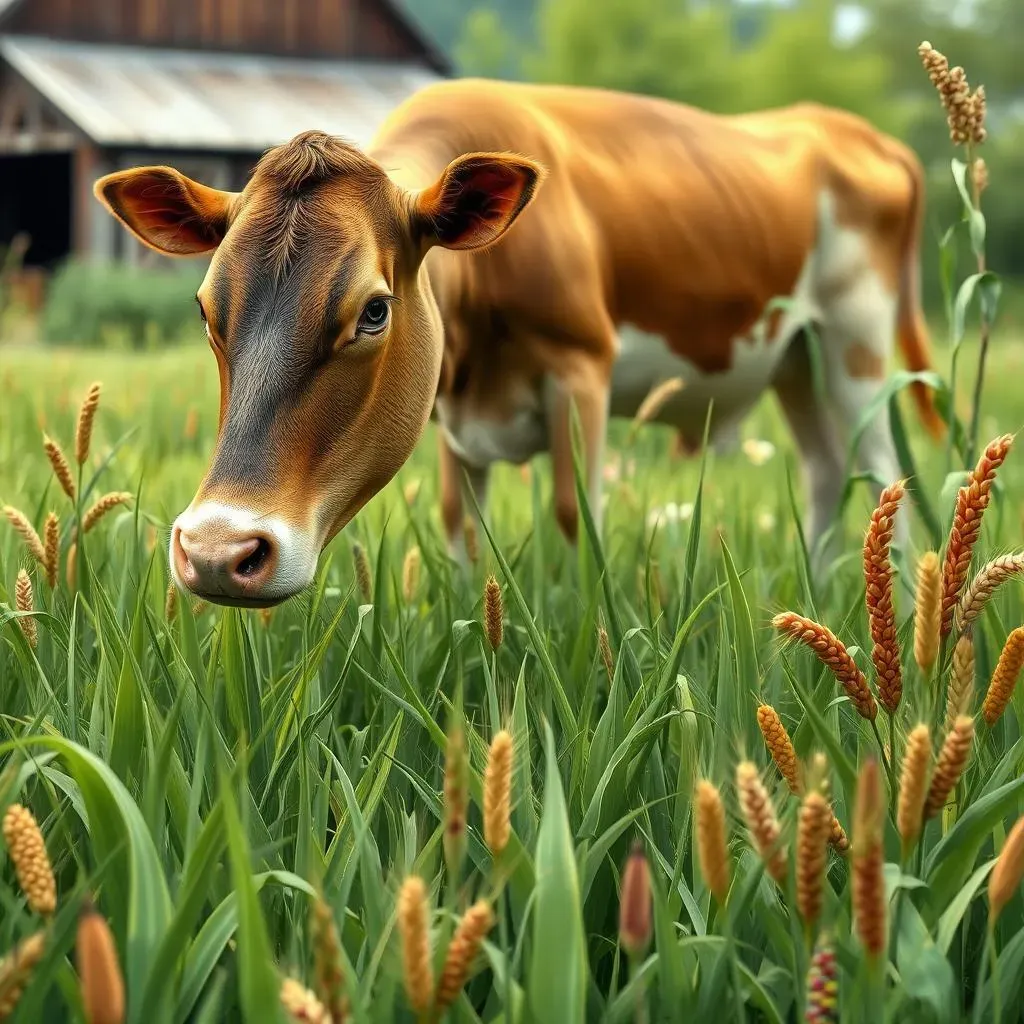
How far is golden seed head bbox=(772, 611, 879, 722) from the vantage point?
132 cm

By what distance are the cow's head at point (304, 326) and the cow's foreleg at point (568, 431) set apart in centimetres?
83

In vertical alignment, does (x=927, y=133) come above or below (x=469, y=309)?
below

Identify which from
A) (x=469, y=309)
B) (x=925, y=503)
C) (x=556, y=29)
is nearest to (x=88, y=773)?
(x=925, y=503)

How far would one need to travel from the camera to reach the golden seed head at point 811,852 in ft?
3.28

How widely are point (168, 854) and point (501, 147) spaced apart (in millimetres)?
2332

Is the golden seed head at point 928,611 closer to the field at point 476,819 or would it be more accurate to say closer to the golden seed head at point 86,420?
the field at point 476,819

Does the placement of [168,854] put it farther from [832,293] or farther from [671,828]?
[832,293]

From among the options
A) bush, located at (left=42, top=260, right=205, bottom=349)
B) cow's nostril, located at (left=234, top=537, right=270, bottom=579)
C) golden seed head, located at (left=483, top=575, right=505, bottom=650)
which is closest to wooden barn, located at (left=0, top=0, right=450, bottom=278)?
bush, located at (left=42, top=260, right=205, bottom=349)

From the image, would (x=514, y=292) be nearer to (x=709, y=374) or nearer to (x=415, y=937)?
(x=709, y=374)

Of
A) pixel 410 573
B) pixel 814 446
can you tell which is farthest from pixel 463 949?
pixel 814 446

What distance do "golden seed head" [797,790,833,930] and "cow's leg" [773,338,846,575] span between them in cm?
414

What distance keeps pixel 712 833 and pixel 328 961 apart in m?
0.29

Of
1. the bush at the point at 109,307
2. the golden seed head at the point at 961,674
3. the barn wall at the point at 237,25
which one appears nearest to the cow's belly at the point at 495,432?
the golden seed head at the point at 961,674

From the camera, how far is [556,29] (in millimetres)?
A: 42625
